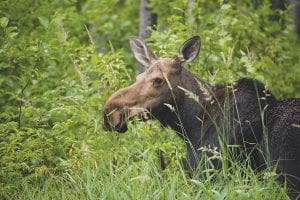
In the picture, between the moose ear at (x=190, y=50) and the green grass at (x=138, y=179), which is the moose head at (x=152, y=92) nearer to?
the moose ear at (x=190, y=50)

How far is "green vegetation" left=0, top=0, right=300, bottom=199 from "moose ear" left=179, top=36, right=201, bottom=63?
0.93 ft

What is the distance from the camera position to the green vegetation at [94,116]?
22.9ft

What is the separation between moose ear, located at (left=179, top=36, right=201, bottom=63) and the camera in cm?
834

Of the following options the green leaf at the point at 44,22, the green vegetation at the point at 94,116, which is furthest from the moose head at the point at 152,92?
the green leaf at the point at 44,22

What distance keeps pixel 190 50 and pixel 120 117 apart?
→ 1.14 meters

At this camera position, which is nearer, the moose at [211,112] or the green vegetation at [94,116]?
the green vegetation at [94,116]

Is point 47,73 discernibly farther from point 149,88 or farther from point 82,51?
point 149,88

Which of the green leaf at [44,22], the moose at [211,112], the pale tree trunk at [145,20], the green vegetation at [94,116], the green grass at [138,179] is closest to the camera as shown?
the green grass at [138,179]

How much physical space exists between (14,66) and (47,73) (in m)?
0.91

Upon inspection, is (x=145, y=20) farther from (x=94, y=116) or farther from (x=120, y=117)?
(x=120, y=117)

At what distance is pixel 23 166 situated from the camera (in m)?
7.93

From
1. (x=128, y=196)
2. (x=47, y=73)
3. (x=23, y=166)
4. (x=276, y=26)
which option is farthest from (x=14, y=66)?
(x=276, y=26)

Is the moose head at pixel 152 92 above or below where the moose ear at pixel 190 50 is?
below

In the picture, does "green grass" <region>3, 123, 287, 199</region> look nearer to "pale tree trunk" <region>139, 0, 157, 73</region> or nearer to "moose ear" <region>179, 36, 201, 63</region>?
"moose ear" <region>179, 36, 201, 63</region>
